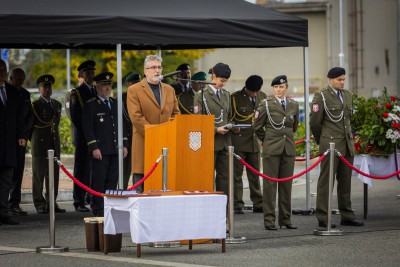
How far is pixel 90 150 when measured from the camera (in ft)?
53.9

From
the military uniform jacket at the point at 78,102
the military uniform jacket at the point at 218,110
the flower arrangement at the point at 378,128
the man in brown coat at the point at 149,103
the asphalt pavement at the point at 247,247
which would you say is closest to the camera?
the asphalt pavement at the point at 247,247

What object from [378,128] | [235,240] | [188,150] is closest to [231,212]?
[235,240]

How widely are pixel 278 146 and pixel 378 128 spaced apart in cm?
206

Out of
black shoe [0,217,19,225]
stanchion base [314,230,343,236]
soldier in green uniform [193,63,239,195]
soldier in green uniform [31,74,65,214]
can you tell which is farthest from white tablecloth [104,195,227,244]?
soldier in green uniform [31,74,65,214]

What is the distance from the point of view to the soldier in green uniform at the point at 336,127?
15.7 metres

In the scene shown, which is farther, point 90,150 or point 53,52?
point 53,52

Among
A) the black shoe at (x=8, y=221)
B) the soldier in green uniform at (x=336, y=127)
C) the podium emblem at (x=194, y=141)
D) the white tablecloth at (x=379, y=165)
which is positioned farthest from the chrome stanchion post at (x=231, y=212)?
the black shoe at (x=8, y=221)

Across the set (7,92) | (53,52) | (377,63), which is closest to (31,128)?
(7,92)

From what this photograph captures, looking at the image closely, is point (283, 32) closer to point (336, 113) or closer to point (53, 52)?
point (336, 113)

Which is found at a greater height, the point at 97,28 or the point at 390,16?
the point at 390,16

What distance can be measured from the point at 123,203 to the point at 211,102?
387 cm

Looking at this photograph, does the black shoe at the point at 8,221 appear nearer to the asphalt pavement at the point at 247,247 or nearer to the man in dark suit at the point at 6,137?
the man in dark suit at the point at 6,137

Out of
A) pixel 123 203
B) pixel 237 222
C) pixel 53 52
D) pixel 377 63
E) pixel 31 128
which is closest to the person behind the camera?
pixel 123 203

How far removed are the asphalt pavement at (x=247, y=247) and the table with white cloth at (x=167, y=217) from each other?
243mm
